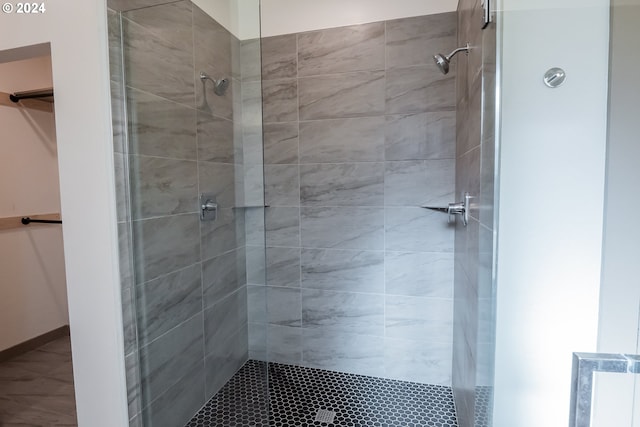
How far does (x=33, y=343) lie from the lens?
102 inches

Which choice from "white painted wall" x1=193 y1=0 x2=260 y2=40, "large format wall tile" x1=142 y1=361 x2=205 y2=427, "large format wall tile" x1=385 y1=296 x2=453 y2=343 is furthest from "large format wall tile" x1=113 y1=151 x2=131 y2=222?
"large format wall tile" x1=385 y1=296 x2=453 y2=343

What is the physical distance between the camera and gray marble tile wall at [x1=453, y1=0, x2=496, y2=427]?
1.11 metres

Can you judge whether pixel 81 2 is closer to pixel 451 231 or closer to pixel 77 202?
pixel 77 202

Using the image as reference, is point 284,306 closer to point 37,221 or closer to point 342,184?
point 342,184

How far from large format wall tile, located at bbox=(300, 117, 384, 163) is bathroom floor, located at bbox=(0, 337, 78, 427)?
2067 mm

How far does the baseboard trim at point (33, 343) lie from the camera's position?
7.93 ft

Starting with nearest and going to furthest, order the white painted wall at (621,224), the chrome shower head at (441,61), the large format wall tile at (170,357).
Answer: the white painted wall at (621,224)
the large format wall tile at (170,357)
the chrome shower head at (441,61)

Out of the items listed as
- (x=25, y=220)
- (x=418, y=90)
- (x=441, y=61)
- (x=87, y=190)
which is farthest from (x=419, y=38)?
(x=25, y=220)

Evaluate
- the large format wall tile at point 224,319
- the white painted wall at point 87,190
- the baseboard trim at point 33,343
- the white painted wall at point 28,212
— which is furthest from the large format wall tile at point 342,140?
the baseboard trim at point 33,343

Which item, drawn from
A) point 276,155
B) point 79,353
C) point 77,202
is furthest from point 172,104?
point 79,353

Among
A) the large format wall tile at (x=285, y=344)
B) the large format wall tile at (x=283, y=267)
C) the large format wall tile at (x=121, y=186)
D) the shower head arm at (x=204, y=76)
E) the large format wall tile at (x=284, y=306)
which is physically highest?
the shower head arm at (x=204, y=76)

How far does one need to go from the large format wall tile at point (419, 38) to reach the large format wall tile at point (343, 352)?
5.87ft

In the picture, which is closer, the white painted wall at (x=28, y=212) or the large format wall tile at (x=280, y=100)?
the large format wall tile at (x=280, y=100)

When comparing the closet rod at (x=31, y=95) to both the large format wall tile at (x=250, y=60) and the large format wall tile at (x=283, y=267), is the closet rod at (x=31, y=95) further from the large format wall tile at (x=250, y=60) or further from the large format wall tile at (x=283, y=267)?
the large format wall tile at (x=283, y=267)
